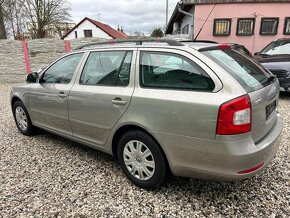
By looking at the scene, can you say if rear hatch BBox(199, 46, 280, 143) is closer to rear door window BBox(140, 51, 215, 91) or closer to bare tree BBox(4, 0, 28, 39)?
rear door window BBox(140, 51, 215, 91)

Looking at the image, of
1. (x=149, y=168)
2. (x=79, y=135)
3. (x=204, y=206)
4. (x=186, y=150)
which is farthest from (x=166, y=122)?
(x=79, y=135)

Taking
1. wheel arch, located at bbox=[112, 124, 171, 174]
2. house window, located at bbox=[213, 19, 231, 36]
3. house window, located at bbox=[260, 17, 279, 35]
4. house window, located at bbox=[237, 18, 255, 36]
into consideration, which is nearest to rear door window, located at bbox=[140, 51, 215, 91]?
wheel arch, located at bbox=[112, 124, 171, 174]

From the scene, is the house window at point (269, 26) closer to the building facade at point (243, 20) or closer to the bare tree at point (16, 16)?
the building facade at point (243, 20)

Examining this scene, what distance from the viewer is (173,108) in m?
2.26

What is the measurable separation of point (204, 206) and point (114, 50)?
1975mm

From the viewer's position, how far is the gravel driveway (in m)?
2.43

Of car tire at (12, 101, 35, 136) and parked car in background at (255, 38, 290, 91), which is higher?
parked car in background at (255, 38, 290, 91)

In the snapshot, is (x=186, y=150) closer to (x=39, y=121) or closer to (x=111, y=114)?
(x=111, y=114)

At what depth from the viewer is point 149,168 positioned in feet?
8.64

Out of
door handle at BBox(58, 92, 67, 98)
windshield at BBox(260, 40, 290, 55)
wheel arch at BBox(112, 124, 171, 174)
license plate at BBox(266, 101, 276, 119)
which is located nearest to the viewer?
license plate at BBox(266, 101, 276, 119)

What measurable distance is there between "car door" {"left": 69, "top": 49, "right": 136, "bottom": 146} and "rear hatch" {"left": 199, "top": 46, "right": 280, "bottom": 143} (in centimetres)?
90

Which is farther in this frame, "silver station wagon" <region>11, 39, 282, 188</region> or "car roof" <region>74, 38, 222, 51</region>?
"car roof" <region>74, 38, 222, 51</region>

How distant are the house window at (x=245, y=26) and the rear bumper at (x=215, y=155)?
13.0 m

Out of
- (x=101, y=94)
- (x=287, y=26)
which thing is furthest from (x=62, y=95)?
(x=287, y=26)
